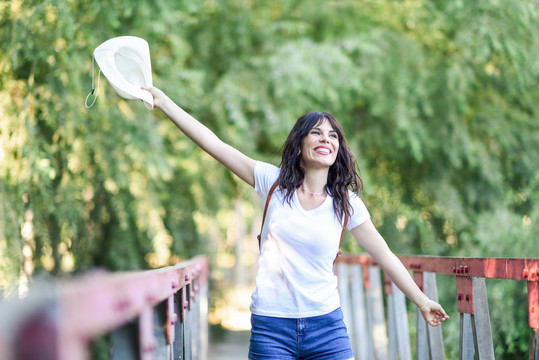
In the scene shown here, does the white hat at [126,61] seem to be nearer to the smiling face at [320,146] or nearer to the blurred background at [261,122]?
the smiling face at [320,146]

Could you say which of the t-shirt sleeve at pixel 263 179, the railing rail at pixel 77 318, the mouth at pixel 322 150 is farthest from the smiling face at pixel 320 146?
the railing rail at pixel 77 318

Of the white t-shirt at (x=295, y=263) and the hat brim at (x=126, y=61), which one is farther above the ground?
the hat brim at (x=126, y=61)

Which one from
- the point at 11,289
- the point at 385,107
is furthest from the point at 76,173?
the point at 385,107

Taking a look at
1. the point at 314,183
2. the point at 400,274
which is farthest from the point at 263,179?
the point at 400,274

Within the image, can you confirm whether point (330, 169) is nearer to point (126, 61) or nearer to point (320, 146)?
point (320, 146)

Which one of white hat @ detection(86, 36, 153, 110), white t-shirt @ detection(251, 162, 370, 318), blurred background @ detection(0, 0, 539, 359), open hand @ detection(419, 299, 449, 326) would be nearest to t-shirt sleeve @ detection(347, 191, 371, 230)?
white t-shirt @ detection(251, 162, 370, 318)

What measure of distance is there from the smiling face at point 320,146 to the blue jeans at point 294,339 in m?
0.59

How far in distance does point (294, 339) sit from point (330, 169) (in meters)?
0.72

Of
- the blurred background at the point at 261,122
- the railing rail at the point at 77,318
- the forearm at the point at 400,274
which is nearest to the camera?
the railing rail at the point at 77,318

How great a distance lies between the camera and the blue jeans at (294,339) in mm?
2170

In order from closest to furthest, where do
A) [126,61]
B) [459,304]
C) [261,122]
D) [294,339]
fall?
[294,339], [459,304], [126,61], [261,122]

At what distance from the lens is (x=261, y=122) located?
6.80 meters

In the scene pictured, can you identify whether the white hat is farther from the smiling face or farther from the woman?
the smiling face

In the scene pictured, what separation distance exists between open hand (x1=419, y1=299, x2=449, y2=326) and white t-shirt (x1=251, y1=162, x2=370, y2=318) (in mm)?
447
